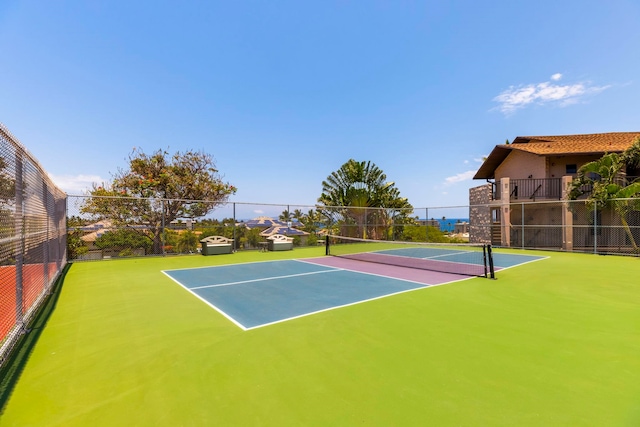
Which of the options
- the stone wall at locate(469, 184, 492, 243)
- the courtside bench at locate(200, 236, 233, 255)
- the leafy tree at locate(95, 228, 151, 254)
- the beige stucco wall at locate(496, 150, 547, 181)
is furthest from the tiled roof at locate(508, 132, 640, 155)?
the leafy tree at locate(95, 228, 151, 254)

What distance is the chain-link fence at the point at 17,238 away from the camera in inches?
141

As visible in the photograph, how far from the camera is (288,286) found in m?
7.30

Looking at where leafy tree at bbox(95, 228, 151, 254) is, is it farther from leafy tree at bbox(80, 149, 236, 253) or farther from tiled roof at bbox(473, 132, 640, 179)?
tiled roof at bbox(473, 132, 640, 179)

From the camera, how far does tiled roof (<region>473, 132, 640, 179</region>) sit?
18395 millimetres

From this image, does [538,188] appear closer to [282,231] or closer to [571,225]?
[571,225]

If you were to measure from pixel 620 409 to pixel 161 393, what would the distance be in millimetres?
4120

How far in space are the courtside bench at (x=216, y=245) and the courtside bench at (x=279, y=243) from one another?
222cm

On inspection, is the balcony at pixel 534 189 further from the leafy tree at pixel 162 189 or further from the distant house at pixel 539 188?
the leafy tree at pixel 162 189

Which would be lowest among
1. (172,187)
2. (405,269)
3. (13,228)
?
(405,269)

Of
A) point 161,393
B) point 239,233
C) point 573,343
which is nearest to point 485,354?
point 573,343

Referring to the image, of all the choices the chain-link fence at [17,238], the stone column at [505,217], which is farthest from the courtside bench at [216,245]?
the stone column at [505,217]

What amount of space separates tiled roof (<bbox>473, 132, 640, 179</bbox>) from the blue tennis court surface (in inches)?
658

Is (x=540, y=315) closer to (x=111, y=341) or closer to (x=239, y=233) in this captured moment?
(x=111, y=341)

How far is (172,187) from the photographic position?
20781 millimetres
